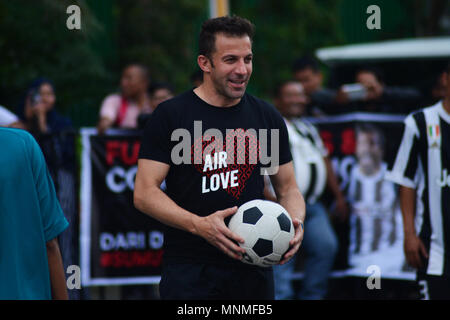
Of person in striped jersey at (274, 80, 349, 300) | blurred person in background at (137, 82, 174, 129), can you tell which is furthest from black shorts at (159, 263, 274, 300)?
blurred person in background at (137, 82, 174, 129)

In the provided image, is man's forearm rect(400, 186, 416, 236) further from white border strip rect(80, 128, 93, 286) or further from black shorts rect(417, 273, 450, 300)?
white border strip rect(80, 128, 93, 286)

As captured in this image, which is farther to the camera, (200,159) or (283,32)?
(283,32)

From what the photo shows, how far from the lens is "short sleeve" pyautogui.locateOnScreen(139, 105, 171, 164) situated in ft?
14.1

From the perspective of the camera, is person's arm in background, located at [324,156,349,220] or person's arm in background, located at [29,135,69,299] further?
person's arm in background, located at [324,156,349,220]

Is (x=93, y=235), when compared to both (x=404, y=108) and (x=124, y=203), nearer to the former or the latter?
(x=124, y=203)

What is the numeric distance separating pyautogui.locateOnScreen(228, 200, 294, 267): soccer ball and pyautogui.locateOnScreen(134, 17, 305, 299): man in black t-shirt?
6cm

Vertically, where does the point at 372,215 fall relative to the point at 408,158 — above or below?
below

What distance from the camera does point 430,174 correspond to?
18.2 feet

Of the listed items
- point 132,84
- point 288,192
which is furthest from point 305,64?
point 288,192

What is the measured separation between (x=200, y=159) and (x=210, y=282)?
0.73 metres

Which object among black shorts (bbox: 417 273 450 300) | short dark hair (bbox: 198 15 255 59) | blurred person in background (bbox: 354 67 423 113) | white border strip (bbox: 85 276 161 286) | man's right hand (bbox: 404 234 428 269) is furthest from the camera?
blurred person in background (bbox: 354 67 423 113)

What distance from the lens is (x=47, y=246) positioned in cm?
338

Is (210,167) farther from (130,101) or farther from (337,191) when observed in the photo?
(130,101)

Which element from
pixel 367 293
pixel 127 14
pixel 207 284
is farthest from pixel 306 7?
pixel 207 284
